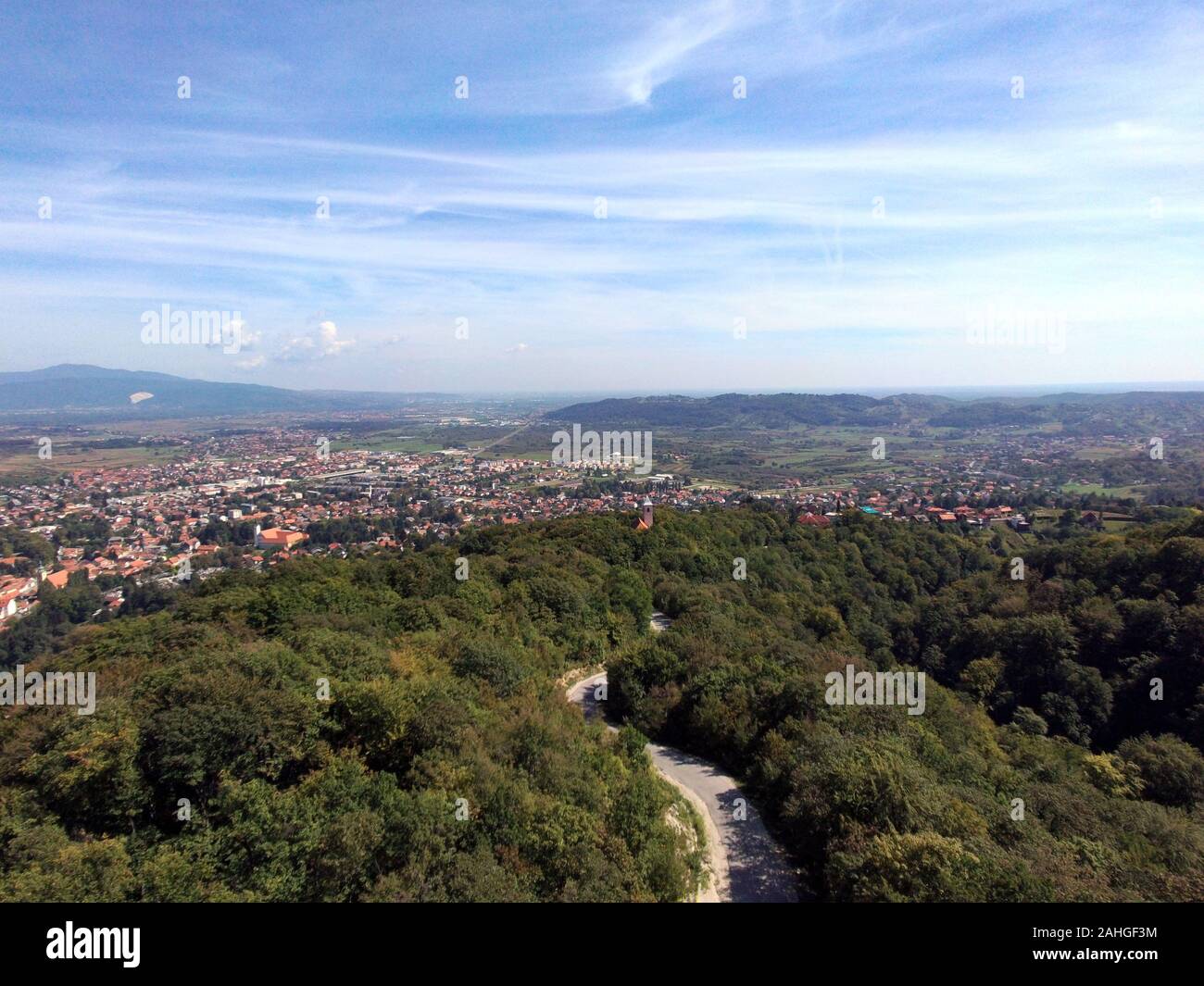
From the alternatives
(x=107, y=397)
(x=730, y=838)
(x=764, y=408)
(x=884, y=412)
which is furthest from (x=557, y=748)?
(x=107, y=397)

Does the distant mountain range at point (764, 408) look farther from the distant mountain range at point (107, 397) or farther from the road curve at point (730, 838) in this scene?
the road curve at point (730, 838)

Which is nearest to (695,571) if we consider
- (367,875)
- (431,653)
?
(431,653)

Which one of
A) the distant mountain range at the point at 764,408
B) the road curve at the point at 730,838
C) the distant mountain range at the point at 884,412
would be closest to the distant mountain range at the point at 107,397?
the distant mountain range at the point at 764,408

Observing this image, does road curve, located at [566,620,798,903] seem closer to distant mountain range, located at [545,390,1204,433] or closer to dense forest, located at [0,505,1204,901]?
dense forest, located at [0,505,1204,901]

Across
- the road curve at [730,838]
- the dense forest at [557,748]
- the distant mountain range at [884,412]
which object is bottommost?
the road curve at [730,838]
